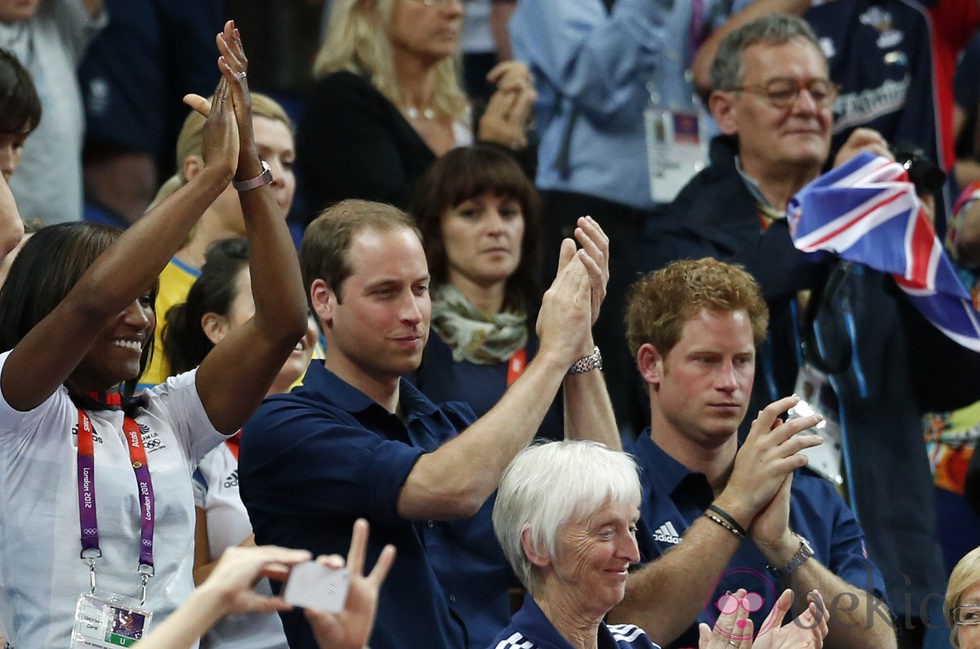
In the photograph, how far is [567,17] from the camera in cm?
623

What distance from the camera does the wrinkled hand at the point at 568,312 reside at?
12.6ft

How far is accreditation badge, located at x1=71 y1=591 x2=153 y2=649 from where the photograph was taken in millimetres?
3262

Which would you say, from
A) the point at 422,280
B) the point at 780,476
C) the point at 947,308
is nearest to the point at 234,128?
the point at 422,280

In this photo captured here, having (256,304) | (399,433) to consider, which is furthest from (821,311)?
(256,304)

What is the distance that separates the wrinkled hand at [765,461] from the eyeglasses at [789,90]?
68.0 inches

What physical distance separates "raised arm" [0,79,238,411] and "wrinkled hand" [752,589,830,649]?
1.49m

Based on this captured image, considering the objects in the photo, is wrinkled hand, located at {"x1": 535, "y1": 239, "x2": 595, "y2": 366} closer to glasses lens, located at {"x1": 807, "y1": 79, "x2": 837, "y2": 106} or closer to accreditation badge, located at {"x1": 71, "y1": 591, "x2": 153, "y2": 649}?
accreditation badge, located at {"x1": 71, "y1": 591, "x2": 153, "y2": 649}

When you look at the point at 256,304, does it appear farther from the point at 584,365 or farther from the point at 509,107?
the point at 509,107

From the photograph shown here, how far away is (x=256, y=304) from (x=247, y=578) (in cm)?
127

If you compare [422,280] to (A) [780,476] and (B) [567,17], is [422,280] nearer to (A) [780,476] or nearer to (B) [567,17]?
(A) [780,476]

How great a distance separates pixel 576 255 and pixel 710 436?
2.14 feet

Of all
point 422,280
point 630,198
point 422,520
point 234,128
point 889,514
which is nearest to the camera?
point 234,128

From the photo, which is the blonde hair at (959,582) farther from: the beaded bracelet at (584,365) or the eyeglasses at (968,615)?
the beaded bracelet at (584,365)

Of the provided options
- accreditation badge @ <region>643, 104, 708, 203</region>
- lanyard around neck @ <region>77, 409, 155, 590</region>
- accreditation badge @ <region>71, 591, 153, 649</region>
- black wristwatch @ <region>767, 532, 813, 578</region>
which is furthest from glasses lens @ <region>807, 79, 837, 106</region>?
accreditation badge @ <region>71, 591, 153, 649</region>
